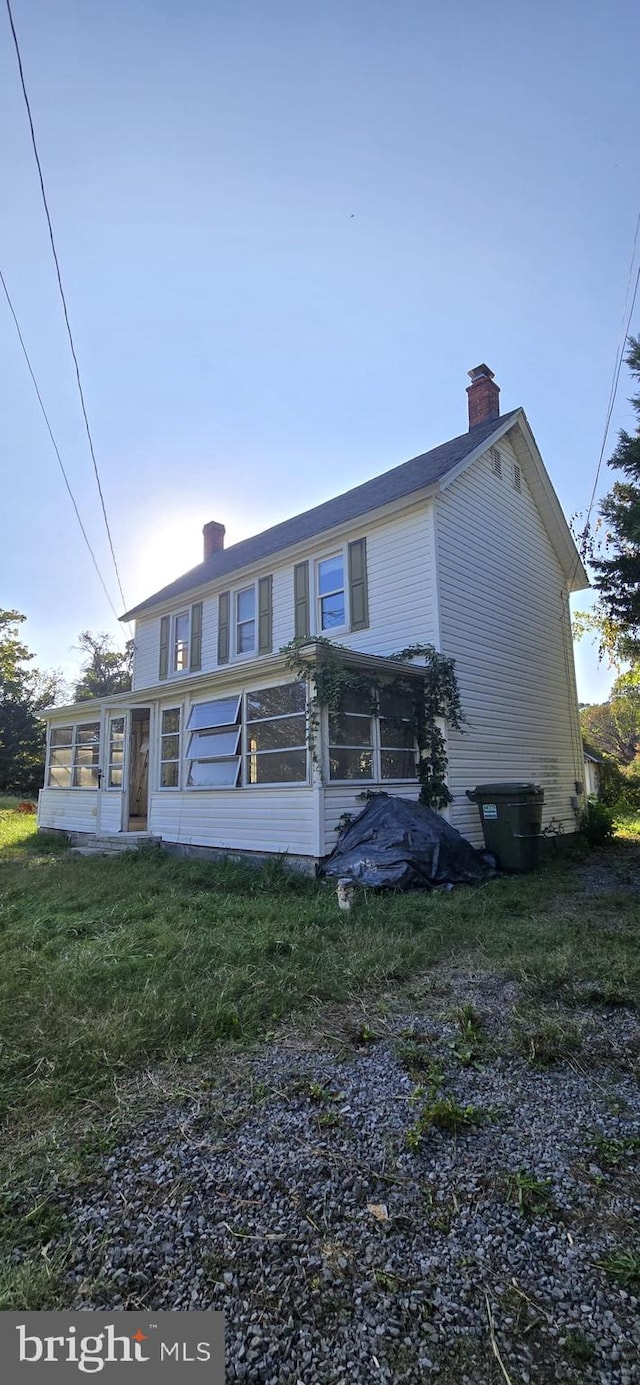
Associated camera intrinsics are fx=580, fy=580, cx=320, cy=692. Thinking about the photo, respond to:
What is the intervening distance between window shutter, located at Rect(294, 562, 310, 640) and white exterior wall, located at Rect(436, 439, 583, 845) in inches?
115

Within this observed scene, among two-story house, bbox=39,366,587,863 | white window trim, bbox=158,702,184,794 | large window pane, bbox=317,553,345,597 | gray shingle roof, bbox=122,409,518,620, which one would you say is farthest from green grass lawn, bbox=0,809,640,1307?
gray shingle roof, bbox=122,409,518,620

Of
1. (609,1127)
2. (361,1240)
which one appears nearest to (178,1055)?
(361,1240)

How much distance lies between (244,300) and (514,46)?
176 inches

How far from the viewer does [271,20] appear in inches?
259

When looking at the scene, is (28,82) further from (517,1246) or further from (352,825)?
(517,1246)

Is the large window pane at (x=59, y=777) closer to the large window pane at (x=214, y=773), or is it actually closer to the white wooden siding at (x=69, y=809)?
the white wooden siding at (x=69, y=809)

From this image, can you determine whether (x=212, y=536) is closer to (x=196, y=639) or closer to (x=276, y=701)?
(x=196, y=639)

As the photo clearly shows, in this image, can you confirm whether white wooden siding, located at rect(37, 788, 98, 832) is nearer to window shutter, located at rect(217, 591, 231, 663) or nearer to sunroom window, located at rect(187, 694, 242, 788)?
sunroom window, located at rect(187, 694, 242, 788)

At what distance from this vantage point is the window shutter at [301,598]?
37.8 ft

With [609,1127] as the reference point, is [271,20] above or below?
above

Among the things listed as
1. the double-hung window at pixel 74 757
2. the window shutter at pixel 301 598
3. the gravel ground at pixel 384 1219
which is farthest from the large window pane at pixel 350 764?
the double-hung window at pixel 74 757
